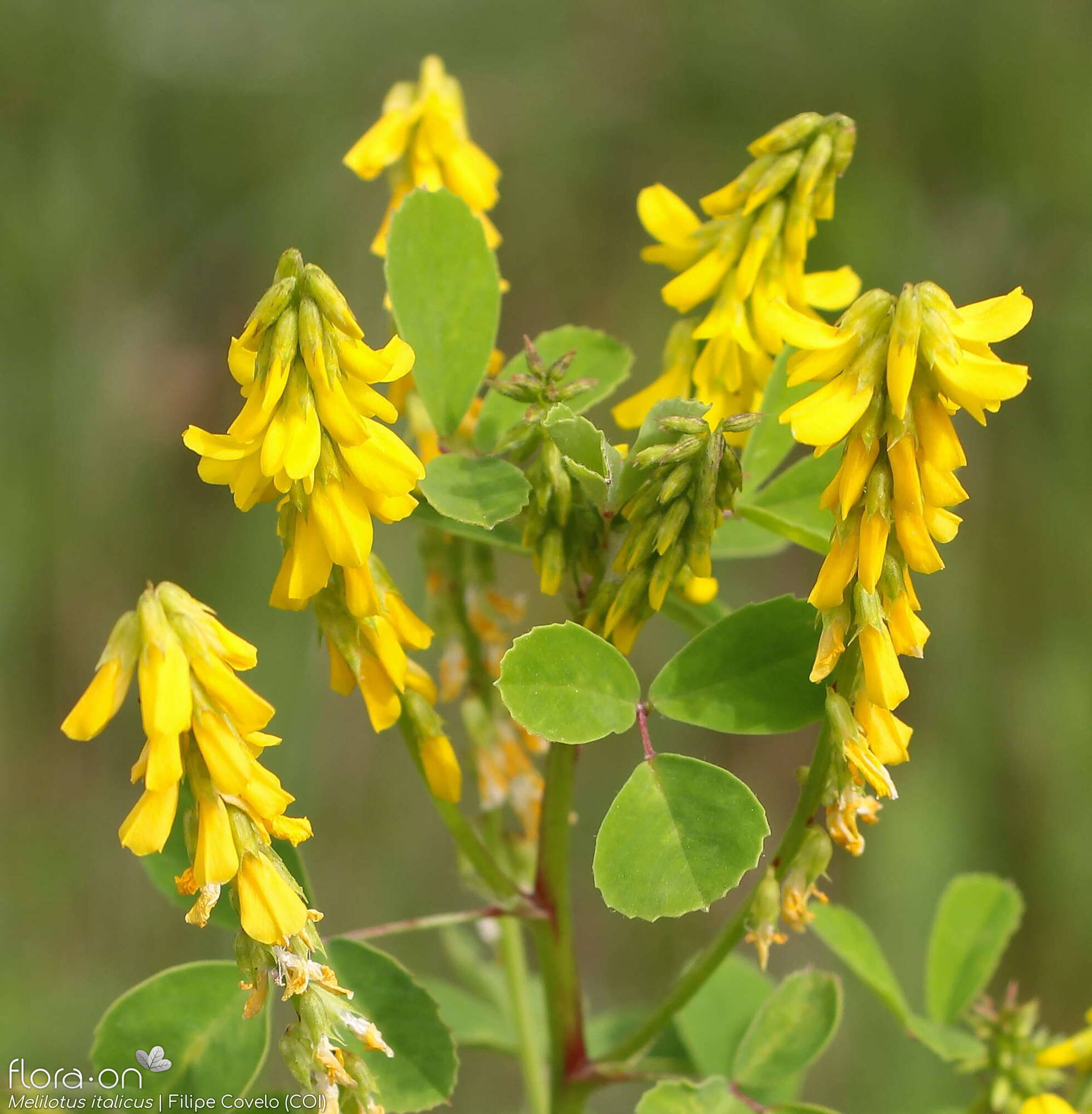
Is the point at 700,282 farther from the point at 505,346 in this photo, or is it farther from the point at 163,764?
the point at 505,346

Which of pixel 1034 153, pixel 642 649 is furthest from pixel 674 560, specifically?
pixel 1034 153

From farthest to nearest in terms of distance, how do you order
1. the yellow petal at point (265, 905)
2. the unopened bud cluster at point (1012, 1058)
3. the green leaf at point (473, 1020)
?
the green leaf at point (473, 1020) → the unopened bud cluster at point (1012, 1058) → the yellow petal at point (265, 905)

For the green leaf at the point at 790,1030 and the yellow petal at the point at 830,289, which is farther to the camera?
the green leaf at the point at 790,1030

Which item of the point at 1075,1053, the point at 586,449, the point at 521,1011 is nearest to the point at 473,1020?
the point at 521,1011

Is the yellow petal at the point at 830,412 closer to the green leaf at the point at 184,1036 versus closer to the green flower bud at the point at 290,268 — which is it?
the green flower bud at the point at 290,268

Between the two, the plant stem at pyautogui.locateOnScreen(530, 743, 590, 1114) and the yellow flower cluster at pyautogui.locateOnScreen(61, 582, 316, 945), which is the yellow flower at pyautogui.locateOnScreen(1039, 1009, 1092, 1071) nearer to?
the plant stem at pyautogui.locateOnScreen(530, 743, 590, 1114)

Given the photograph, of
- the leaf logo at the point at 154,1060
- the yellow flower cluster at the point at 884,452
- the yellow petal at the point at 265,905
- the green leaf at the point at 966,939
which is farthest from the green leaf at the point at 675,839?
the green leaf at the point at 966,939

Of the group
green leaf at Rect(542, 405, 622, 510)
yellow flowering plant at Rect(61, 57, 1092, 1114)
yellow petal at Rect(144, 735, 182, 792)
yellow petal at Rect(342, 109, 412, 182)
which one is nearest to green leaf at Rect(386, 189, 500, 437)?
yellow flowering plant at Rect(61, 57, 1092, 1114)
